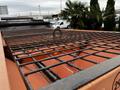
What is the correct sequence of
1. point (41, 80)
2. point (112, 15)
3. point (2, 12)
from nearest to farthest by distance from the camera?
1. point (41, 80)
2. point (2, 12)
3. point (112, 15)

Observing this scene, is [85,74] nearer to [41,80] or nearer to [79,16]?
[41,80]

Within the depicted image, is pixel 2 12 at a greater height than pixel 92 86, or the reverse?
pixel 2 12

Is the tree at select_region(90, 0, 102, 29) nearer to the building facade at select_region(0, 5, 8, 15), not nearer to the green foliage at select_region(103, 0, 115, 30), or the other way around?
the green foliage at select_region(103, 0, 115, 30)

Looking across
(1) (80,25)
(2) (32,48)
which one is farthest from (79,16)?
(2) (32,48)

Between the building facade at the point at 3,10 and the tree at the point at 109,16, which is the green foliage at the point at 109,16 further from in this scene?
the building facade at the point at 3,10

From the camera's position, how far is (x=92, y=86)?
70 cm

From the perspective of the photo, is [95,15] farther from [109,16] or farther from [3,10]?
[3,10]

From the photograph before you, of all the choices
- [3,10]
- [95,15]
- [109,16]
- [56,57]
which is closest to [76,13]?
[95,15]

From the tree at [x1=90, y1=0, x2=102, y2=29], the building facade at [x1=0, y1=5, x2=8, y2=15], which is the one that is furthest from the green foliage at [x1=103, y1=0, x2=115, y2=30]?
the building facade at [x1=0, y1=5, x2=8, y2=15]

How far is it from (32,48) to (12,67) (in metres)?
0.28

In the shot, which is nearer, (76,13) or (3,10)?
(3,10)

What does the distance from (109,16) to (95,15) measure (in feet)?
3.39

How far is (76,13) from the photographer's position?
13000mm

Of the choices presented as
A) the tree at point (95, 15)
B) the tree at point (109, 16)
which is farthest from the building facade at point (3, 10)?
the tree at point (109, 16)
